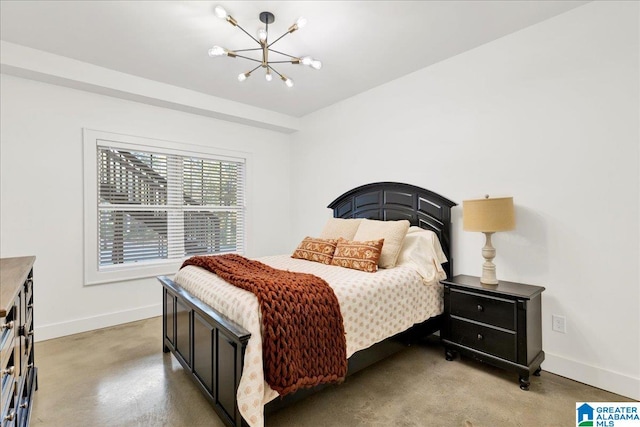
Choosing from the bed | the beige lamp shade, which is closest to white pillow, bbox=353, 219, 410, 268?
the bed

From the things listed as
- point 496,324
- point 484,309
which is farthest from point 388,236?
point 496,324

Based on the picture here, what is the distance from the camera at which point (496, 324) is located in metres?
2.25

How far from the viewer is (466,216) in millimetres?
2469

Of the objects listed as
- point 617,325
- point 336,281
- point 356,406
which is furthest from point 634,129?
point 356,406

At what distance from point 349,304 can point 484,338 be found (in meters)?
1.15

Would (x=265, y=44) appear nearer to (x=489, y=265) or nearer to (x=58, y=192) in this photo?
(x=489, y=265)

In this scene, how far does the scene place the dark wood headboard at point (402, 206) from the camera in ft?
9.61

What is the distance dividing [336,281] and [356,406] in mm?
779

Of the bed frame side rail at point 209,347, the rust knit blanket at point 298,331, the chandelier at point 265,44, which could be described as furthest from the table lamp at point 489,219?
the bed frame side rail at point 209,347

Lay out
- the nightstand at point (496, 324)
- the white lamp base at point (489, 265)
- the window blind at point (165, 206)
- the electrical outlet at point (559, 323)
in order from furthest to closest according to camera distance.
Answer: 1. the window blind at point (165, 206)
2. the white lamp base at point (489, 265)
3. the electrical outlet at point (559, 323)
4. the nightstand at point (496, 324)

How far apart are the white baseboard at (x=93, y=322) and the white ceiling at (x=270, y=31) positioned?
2.58 meters

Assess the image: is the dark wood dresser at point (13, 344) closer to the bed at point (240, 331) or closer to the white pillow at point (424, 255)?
the bed at point (240, 331)

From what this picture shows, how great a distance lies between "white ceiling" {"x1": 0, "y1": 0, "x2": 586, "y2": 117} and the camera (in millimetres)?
2197

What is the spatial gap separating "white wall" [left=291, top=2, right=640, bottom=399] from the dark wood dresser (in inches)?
119
